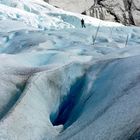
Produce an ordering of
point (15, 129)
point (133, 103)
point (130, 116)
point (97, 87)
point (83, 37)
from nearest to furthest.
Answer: point (130, 116) < point (133, 103) < point (15, 129) < point (97, 87) < point (83, 37)

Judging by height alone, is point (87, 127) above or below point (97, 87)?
above

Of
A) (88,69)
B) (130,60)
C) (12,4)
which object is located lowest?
(12,4)

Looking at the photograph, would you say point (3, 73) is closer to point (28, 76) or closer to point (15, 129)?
point (28, 76)

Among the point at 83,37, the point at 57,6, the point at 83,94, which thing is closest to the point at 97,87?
the point at 83,94

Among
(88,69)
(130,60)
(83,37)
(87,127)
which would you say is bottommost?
(83,37)

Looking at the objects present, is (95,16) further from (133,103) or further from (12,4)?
(133,103)

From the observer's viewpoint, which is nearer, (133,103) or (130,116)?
(130,116)

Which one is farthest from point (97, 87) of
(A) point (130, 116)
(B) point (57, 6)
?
(B) point (57, 6)

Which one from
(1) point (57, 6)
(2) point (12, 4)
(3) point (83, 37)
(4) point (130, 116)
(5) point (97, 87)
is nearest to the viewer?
(4) point (130, 116)

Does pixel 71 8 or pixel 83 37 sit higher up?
pixel 83 37
